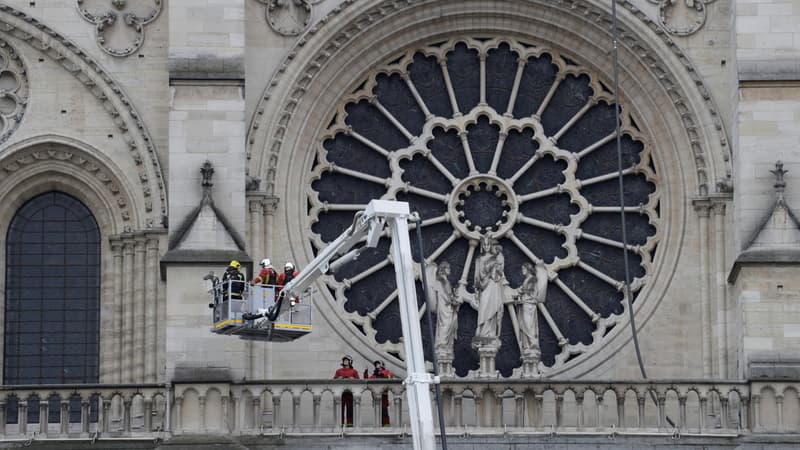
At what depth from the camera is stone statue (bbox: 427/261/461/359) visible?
126ft

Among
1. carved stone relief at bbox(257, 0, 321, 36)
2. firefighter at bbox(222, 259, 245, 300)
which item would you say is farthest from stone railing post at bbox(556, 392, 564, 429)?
carved stone relief at bbox(257, 0, 321, 36)

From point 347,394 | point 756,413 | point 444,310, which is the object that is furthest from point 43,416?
point 756,413

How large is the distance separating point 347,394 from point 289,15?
4.90 meters

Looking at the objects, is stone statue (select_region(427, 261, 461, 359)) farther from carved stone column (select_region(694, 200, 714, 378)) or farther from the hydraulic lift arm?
the hydraulic lift arm

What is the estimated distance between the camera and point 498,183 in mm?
39625

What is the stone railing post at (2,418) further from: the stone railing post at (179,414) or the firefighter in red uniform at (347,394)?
the firefighter in red uniform at (347,394)

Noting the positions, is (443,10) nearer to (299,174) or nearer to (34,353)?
(299,174)

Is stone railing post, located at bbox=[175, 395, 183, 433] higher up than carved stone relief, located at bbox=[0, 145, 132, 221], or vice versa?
carved stone relief, located at bbox=[0, 145, 132, 221]

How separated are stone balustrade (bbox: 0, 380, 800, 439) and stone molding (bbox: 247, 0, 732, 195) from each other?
2.91 m

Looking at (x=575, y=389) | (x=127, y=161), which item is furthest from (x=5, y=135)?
(x=575, y=389)

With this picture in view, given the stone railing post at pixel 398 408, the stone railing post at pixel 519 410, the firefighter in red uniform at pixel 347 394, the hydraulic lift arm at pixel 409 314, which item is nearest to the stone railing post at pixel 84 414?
the firefighter in red uniform at pixel 347 394

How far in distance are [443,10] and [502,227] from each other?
2801mm

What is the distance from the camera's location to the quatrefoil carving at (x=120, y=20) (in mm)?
39125

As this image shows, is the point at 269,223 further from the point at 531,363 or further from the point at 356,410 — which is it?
the point at 531,363
